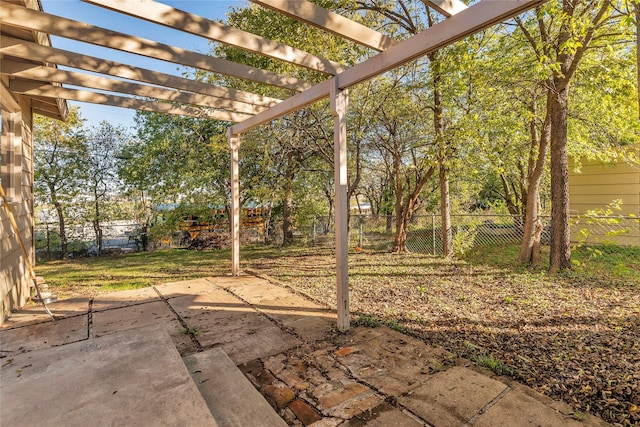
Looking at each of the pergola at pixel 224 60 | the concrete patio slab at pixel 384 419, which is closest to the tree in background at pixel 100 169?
the pergola at pixel 224 60

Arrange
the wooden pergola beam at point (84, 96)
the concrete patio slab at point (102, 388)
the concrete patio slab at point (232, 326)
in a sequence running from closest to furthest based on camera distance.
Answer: the concrete patio slab at point (102, 388) < the concrete patio slab at point (232, 326) < the wooden pergola beam at point (84, 96)

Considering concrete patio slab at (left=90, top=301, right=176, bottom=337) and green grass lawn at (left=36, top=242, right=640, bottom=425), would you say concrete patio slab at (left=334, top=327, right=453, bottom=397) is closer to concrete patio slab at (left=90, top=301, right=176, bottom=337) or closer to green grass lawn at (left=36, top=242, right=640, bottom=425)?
green grass lawn at (left=36, top=242, right=640, bottom=425)

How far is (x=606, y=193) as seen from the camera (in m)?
7.27

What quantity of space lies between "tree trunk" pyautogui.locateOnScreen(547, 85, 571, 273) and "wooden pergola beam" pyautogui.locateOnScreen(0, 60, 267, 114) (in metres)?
4.70

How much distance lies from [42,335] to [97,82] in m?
2.64

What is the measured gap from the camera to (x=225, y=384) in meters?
2.10

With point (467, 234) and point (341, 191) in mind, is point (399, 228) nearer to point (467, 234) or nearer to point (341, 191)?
point (467, 234)

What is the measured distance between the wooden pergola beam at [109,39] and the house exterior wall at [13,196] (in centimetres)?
174

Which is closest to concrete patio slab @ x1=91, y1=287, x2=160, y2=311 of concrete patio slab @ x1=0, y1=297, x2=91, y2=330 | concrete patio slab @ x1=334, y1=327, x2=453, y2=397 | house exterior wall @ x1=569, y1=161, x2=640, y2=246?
concrete patio slab @ x1=0, y1=297, x2=91, y2=330

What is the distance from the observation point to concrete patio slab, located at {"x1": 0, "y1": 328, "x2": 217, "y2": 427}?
1.62 meters

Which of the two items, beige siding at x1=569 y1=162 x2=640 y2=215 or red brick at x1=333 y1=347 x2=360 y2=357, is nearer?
red brick at x1=333 y1=347 x2=360 y2=357

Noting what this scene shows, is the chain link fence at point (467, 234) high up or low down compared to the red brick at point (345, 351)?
up

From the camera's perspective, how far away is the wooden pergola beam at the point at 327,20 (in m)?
2.04

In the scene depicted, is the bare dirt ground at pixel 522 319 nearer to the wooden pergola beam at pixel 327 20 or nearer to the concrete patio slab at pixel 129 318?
the concrete patio slab at pixel 129 318
